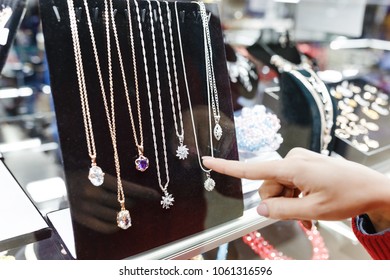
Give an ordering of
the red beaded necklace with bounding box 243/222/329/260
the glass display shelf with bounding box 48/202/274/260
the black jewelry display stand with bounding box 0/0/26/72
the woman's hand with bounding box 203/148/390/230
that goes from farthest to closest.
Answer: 1. the red beaded necklace with bounding box 243/222/329/260
2. the black jewelry display stand with bounding box 0/0/26/72
3. the glass display shelf with bounding box 48/202/274/260
4. the woman's hand with bounding box 203/148/390/230

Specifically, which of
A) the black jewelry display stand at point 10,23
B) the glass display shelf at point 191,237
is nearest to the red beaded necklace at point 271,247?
the glass display shelf at point 191,237

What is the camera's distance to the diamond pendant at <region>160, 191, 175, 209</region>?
A: 589 millimetres

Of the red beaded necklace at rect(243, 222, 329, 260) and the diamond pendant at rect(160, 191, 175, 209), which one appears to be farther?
the red beaded necklace at rect(243, 222, 329, 260)

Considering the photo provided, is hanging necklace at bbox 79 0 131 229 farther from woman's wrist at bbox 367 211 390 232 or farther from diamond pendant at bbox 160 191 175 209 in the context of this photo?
woman's wrist at bbox 367 211 390 232

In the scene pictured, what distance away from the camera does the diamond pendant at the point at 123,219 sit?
0.55 meters

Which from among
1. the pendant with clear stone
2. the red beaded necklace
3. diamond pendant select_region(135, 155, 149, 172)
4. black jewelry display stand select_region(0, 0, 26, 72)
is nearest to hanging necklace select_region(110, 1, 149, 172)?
diamond pendant select_region(135, 155, 149, 172)

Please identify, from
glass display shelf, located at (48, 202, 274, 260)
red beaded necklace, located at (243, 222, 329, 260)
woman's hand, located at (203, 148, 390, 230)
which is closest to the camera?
woman's hand, located at (203, 148, 390, 230)

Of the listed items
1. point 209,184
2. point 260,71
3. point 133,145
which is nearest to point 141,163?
point 133,145

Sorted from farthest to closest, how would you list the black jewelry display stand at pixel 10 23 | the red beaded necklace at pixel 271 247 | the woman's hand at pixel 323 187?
the red beaded necklace at pixel 271 247, the black jewelry display stand at pixel 10 23, the woman's hand at pixel 323 187

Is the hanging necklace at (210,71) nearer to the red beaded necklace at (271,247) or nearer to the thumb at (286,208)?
the thumb at (286,208)

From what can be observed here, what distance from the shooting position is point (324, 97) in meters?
0.88

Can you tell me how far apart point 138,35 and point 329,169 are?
1.15 feet

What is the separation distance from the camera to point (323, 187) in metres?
0.47

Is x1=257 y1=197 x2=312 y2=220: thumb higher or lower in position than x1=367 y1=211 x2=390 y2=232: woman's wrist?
higher
